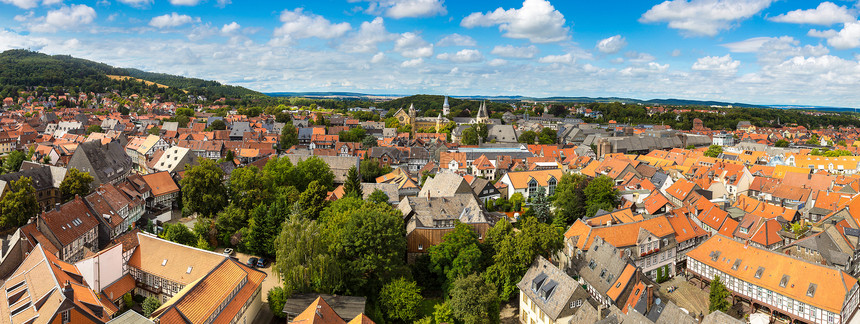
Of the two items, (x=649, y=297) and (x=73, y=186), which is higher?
(x=73, y=186)

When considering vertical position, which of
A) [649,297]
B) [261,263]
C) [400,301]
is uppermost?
[649,297]

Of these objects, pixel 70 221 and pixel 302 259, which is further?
pixel 70 221

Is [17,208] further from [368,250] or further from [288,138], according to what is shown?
[288,138]

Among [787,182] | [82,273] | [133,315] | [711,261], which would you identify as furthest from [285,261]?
[787,182]

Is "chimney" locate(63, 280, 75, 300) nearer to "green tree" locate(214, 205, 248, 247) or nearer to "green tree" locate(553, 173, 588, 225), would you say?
"green tree" locate(214, 205, 248, 247)

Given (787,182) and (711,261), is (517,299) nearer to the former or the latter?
(711,261)

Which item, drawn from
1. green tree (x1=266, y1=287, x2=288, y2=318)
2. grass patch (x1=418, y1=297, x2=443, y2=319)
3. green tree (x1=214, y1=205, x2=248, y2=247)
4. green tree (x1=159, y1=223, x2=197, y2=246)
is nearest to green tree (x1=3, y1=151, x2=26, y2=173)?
green tree (x1=159, y1=223, x2=197, y2=246)

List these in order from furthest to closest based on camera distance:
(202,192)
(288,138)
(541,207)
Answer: (288,138) < (541,207) < (202,192)

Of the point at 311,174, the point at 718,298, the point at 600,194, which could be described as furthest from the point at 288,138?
the point at 718,298
